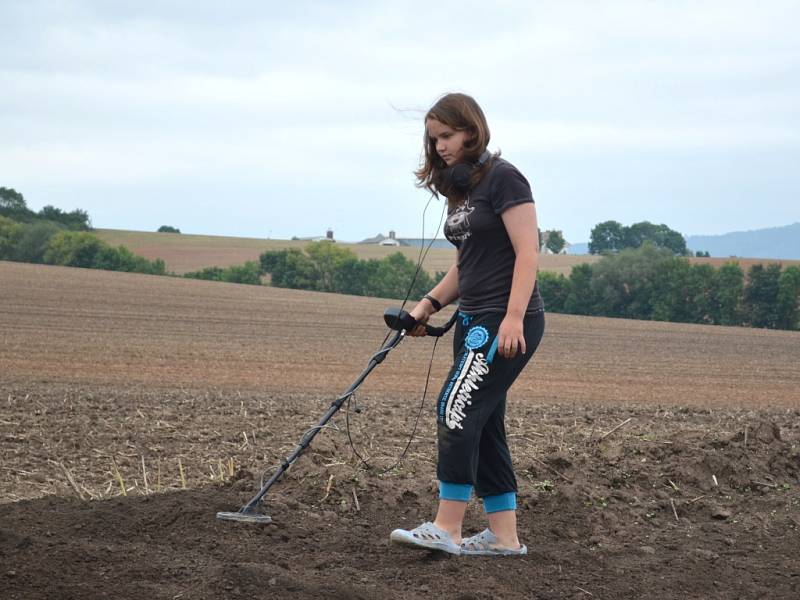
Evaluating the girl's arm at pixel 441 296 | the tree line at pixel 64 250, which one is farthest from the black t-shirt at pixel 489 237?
the tree line at pixel 64 250

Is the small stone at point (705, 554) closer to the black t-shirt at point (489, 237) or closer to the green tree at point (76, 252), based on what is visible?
the black t-shirt at point (489, 237)

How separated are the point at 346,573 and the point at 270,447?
5.32 meters

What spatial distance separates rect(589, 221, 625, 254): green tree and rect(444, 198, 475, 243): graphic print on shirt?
94.3 m

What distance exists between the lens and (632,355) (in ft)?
97.0

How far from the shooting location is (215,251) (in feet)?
255

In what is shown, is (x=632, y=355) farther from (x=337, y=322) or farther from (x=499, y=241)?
(x=499, y=241)

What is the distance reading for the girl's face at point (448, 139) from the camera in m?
4.63

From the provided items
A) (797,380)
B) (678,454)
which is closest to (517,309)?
(678,454)

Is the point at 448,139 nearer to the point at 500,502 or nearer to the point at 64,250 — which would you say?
the point at 500,502

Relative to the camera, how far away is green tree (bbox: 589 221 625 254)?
322 ft

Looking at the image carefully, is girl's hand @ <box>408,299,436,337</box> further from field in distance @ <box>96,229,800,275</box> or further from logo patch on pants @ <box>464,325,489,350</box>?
field in distance @ <box>96,229,800,275</box>

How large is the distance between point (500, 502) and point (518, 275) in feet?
4.03

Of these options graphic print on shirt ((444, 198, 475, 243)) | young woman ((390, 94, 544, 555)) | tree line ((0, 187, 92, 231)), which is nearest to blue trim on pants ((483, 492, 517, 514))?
young woman ((390, 94, 544, 555))

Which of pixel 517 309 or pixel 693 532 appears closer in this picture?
pixel 517 309
